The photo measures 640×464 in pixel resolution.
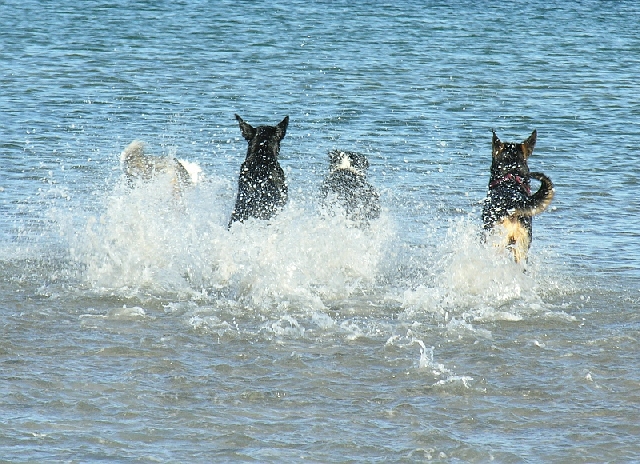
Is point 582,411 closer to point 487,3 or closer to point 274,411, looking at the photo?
point 274,411

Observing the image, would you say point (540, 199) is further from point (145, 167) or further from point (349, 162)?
point (145, 167)

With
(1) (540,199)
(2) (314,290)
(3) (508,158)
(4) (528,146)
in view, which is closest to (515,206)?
(1) (540,199)

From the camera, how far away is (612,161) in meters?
12.4

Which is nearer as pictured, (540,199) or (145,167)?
(540,199)

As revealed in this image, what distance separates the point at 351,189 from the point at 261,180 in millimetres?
955

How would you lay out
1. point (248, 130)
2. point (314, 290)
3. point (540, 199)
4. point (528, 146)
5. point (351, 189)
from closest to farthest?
point (314, 290), point (540, 199), point (528, 146), point (248, 130), point (351, 189)

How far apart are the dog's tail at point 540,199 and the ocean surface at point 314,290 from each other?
0.37m

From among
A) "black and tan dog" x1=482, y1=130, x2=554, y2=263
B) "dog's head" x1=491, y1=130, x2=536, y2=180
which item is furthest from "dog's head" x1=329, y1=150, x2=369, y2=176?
"black and tan dog" x1=482, y1=130, x2=554, y2=263

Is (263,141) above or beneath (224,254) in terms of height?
above

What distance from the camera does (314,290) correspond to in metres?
7.49

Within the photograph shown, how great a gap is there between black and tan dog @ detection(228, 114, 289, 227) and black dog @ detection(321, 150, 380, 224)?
2.01ft

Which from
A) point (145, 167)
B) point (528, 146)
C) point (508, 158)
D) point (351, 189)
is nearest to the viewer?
point (508, 158)

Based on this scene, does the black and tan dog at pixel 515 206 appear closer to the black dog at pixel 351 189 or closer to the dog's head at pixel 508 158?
the dog's head at pixel 508 158

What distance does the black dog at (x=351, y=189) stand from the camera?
29.9ft
